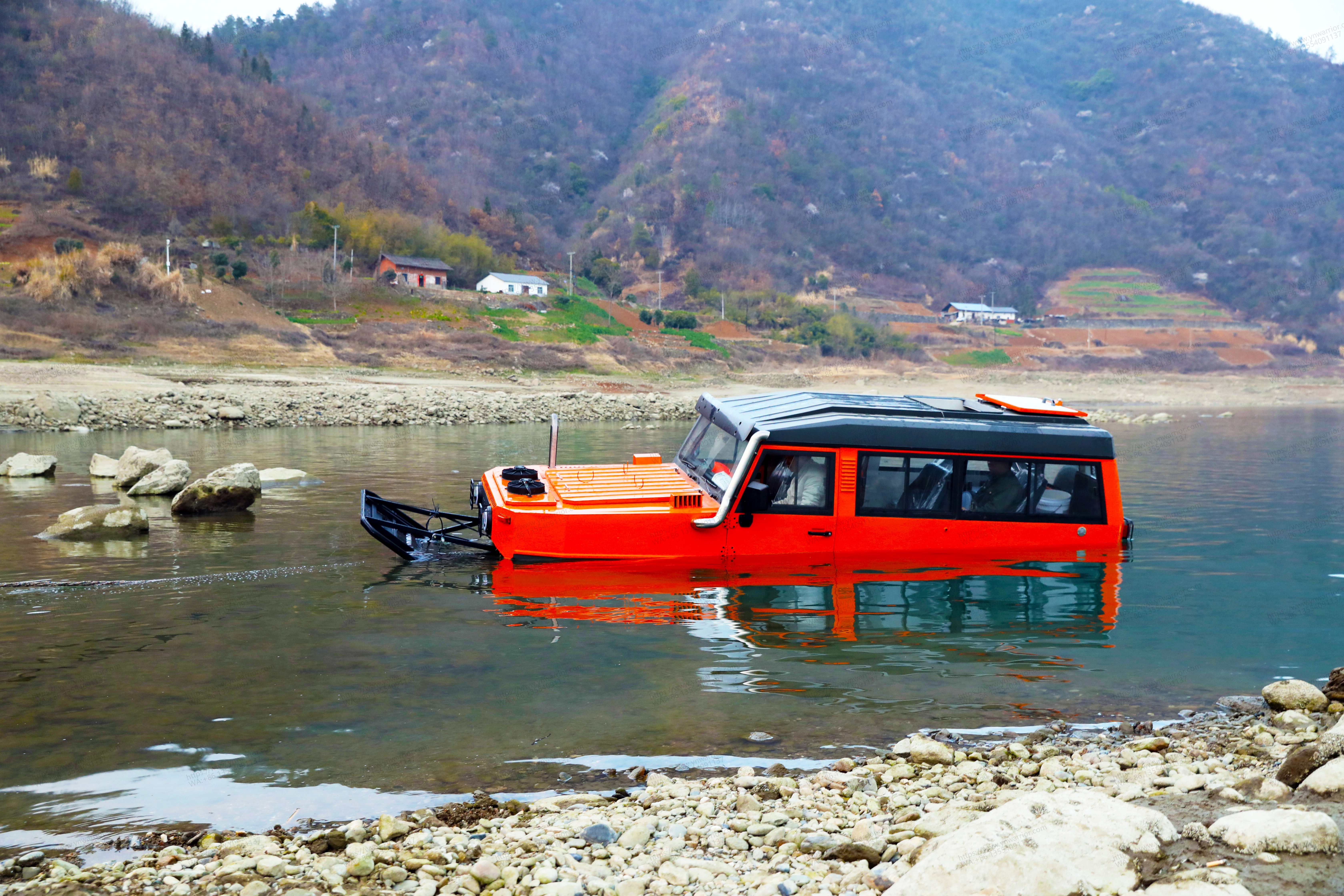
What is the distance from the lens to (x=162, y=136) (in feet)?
344

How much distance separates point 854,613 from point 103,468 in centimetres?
1735

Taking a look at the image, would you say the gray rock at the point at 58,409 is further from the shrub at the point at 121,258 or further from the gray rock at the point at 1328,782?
the gray rock at the point at 1328,782

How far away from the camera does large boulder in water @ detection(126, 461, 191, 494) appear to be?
60.7 ft

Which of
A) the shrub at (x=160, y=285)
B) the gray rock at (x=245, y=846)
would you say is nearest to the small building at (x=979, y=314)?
the shrub at (x=160, y=285)

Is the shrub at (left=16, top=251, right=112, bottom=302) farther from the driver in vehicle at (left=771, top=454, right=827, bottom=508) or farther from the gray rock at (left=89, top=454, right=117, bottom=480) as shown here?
the driver in vehicle at (left=771, top=454, right=827, bottom=508)

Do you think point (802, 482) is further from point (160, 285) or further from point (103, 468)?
point (160, 285)

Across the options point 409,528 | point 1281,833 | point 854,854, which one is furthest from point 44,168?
point 1281,833

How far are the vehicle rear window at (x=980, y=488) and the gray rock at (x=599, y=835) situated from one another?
7.39 meters

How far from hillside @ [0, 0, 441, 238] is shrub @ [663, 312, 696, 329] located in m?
38.6

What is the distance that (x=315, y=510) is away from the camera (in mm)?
17359

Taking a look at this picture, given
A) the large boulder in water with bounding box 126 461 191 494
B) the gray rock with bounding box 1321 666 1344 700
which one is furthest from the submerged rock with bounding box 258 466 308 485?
the gray rock with bounding box 1321 666 1344 700

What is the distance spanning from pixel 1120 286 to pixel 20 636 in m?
152

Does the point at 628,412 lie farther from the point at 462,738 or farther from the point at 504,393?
the point at 462,738

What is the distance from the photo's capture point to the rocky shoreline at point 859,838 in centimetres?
430
